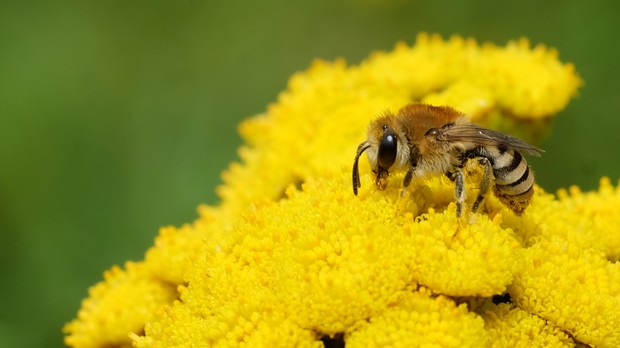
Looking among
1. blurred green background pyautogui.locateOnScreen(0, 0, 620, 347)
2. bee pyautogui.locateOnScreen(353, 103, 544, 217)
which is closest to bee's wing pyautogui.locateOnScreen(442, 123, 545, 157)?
bee pyautogui.locateOnScreen(353, 103, 544, 217)

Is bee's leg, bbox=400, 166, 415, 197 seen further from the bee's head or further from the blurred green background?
the blurred green background

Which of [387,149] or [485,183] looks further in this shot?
[485,183]

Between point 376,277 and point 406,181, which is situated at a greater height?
point 406,181

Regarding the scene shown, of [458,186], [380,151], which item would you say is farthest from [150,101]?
[458,186]

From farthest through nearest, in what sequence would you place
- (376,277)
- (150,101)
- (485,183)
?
(150,101), (485,183), (376,277)

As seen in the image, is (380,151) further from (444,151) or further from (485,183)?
(485,183)

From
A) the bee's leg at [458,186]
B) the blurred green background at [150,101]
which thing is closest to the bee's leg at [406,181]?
the bee's leg at [458,186]

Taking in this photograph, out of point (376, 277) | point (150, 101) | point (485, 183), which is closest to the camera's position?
point (376, 277)

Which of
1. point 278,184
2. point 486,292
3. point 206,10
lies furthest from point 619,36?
point 486,292
